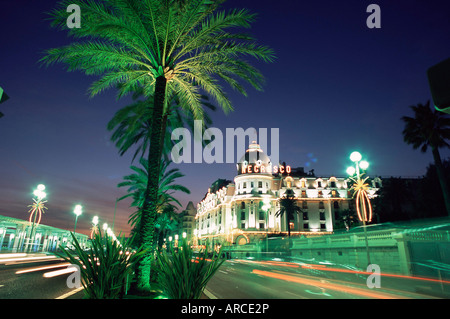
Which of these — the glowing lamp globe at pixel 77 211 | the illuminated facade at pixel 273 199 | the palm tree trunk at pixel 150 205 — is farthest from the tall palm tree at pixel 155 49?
the illuminated facade at pixel 273 199

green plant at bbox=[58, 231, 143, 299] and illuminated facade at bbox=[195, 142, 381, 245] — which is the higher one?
illuminated facade at bbox=[195, 142, 381, 245]

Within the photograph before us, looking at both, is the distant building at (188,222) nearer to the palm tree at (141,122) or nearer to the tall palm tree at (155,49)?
the palm tree at (141,122)

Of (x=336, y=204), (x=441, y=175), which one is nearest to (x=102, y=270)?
(x=441, y=175)

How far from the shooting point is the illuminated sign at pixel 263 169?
71.9 m

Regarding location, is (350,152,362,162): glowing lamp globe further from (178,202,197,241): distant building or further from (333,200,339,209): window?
(178,202,197,241): distant building

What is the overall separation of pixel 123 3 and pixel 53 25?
2607mm

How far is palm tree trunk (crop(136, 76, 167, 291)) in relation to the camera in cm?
816

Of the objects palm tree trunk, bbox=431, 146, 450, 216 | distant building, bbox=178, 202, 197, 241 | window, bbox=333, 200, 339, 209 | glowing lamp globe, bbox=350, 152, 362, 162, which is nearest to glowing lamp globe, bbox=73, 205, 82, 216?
glowing lamp globe, bbox=350, 152, 362, 162

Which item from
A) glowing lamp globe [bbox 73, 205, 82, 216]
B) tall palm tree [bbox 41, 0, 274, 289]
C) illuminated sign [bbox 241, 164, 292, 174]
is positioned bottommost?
glowing lamp globe [bbox 73, 205, 82, 216]

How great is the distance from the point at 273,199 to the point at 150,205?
63.4 metres

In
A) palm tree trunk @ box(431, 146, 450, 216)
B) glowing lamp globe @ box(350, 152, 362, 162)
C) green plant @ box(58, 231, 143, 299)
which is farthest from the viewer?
palm tree trunk @ box(431, 146, 450, 216)

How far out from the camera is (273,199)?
69.7m

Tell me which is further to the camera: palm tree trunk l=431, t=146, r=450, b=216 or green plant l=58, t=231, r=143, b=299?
palm tree trunk l=431, t=146, r=450, b=216

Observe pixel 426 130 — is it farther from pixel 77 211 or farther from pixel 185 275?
pixel 77 211
